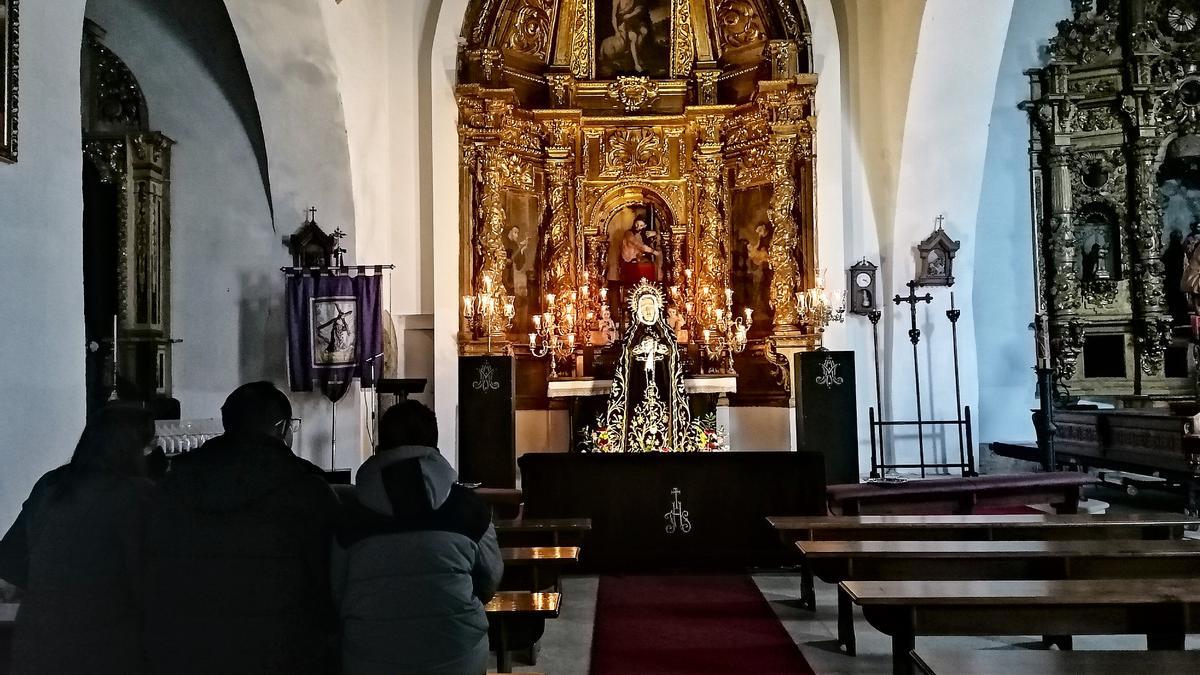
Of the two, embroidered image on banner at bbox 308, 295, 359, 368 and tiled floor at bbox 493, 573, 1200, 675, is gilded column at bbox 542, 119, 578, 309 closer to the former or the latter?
embroidered image on banner at bbox 308, 295, 359, 368

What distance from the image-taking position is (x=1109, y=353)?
1351cm

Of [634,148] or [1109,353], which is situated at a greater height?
[634,148]

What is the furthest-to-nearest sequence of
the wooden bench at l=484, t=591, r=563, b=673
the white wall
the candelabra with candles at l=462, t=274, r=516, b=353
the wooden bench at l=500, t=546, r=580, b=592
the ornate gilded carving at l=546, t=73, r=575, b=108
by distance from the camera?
the ornate gilded carving at l=546, t=73, r=575, b=108
the candelabra with candles at l=462, t=274, r=516, b=353
the white wall
the wooden bench at l=500, t=546, r=580, b=592
the wooden bench at l=484, t=591, r=563, b=673

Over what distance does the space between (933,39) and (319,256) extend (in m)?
7.54

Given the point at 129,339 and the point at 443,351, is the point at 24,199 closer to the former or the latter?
the point at 129,339

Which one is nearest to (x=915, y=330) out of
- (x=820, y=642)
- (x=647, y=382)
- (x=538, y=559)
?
(x=647, y=382)

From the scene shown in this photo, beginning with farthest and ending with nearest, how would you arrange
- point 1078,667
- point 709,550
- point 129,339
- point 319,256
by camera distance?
point 319,256
point 129,339
point 709,550
point 1078,667

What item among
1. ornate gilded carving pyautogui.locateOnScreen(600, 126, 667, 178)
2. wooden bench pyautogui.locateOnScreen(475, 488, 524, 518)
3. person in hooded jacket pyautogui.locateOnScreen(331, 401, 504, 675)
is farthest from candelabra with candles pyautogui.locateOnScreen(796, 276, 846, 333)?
person in hooded jacket pyautogui.locateOnScreen(331, 401, 504, 675)

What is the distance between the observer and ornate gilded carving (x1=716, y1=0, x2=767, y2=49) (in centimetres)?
1237

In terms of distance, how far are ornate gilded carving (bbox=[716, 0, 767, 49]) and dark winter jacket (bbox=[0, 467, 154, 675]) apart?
37.0 ft

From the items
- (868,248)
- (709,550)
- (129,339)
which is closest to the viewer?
(709,550)

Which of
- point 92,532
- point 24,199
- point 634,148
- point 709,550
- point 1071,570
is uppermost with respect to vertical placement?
point 634,148

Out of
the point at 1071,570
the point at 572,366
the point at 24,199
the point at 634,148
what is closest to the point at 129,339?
the point at 24,199

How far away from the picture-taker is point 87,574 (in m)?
2.54
